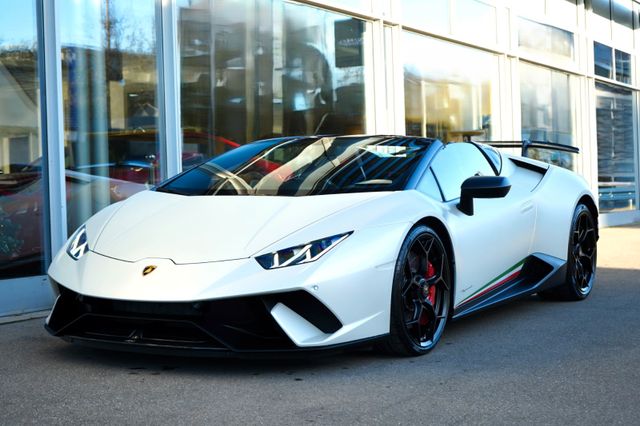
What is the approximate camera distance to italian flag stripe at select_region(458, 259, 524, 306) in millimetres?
5020

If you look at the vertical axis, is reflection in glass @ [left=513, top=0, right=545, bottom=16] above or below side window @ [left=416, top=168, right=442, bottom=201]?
above

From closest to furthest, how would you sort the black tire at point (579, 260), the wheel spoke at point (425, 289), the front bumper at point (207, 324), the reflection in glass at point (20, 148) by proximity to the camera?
the front bumper at point (207, 324) < the wheel spoke at point (425, 289) < the reflection in glass at point (20, 148) < the black tire at point (579, 260)

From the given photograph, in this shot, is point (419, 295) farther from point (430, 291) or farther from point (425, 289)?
point (430, 291)

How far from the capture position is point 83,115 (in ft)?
22.9

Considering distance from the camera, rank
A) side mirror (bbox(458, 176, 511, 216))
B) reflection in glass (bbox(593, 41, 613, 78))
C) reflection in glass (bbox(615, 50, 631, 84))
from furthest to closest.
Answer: reflection in glass (bbox(615, 50, 631, 84)) → reflection in glass (bbox(593, 41, 613, 78)) → side mirror (bbox(458, 176, 511, 216))

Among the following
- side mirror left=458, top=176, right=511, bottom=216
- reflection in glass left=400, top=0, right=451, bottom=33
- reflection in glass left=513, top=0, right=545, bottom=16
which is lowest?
side mirror left=458, top=176, right=511, bottom=216

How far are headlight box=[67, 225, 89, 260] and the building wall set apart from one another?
1.77m

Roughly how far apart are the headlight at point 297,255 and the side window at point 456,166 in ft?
3.93

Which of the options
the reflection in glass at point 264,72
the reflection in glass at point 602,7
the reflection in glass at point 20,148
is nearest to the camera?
the reflection in glass at point 20,148

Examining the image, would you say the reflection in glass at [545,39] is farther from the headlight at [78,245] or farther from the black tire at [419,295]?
the headlight at [78,245]

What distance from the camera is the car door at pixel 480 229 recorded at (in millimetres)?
4863

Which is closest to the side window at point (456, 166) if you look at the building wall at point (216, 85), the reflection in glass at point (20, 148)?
the building wall at point (216, 85)

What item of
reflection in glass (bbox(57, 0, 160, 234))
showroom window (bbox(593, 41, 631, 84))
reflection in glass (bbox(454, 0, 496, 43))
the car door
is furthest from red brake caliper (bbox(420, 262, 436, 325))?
showroom window (bbox(593, 41, 631, 84))

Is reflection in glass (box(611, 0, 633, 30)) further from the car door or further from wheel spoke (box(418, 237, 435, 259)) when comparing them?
wheel spoke (box(418, 237, 435, 259))
